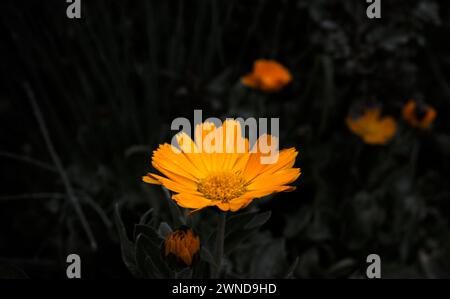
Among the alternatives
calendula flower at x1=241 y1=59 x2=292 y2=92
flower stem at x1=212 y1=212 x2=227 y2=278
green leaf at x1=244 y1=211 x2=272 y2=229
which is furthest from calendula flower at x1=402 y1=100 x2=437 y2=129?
flower stem at x1=212 y1=212 x2=227 y2=278

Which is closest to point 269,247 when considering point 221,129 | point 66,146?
point 221,129

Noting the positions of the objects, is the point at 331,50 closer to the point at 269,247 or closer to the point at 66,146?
the point at 269,247

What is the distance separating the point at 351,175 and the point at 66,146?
1.06m

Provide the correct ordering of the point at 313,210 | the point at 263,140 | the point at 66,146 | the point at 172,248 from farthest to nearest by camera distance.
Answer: the point at 66,146 < the point at 313,210 < the point at 263,140 < the point at 172,248

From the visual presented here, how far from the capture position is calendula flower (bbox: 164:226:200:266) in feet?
3.09

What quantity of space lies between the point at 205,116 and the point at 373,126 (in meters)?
0.64

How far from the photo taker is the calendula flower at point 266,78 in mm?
1789

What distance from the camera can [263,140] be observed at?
3.47 feet

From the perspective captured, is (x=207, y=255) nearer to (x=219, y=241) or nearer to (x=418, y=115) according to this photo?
(x=219, y=241)

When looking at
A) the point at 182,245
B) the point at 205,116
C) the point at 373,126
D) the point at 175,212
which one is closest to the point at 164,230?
the point at 175,212

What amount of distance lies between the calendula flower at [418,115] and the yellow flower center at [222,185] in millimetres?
1044

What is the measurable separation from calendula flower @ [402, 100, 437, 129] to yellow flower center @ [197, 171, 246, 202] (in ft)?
3.42

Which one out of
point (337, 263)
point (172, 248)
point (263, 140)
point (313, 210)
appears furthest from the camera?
point (313, 210)

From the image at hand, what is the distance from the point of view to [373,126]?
1.93 m
